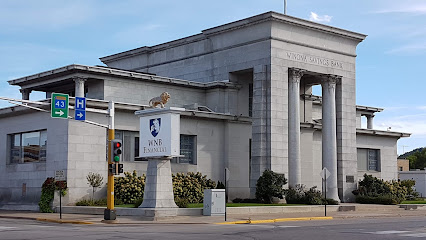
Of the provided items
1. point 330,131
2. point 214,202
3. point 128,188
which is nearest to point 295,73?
point 330,131

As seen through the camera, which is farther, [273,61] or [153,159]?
[273,61]

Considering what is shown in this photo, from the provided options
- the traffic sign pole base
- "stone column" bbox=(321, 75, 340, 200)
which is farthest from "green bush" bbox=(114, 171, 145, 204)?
"stone column" bbox=(321, 75, 340, 200)

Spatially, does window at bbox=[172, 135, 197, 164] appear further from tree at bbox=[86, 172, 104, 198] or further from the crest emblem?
the crest emblem

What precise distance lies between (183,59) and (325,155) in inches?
599

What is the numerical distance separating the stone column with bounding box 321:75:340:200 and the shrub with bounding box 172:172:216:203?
36.9 ft

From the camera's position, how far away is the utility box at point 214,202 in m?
35.4

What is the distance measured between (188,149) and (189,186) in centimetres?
426

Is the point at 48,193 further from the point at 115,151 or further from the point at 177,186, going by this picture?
the point at 115,151

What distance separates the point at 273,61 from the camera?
48.0 metres

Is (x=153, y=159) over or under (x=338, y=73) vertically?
under

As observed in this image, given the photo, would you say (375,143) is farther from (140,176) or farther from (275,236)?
(275,236)

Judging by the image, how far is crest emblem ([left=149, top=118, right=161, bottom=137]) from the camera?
3541 cm

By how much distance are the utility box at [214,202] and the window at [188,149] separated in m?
11.3

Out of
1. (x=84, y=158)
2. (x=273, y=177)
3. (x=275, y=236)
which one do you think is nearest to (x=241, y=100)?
(x=273, y=177)
